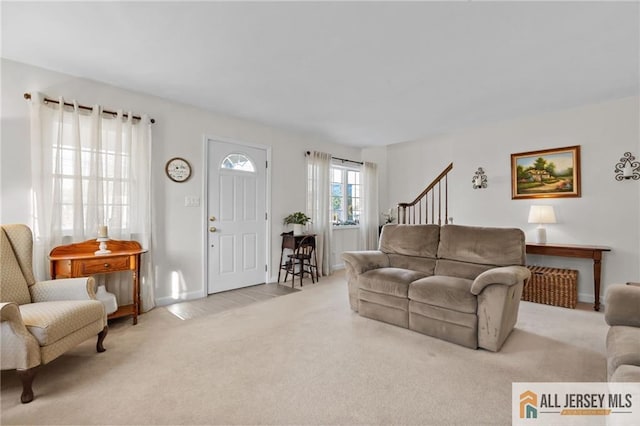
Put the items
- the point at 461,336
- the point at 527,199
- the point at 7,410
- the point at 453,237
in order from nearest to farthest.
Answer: the point at 7,410, the point at 461,336, the point at 453,237, the point at 527,199

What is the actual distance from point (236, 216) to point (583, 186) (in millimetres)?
4559

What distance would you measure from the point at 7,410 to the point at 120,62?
2620 mm

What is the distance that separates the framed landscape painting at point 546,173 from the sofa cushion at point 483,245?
1696mm

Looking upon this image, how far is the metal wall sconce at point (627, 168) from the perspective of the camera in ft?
11.0

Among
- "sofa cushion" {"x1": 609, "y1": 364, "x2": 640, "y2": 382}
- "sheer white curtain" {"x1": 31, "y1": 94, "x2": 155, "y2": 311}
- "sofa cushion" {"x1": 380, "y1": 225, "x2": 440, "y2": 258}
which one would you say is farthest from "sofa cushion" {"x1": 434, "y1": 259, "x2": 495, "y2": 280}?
"sheer white curtain" {"x1": 31, "y1": 94, "x2": 155, "y2": 311}

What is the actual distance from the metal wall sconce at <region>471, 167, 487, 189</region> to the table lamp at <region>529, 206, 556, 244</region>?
780 millimetres

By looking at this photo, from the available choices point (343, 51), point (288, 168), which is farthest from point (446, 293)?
point (288, 168)

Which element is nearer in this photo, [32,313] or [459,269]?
[32,313]

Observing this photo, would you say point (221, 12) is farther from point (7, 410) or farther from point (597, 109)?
point (597, 109)

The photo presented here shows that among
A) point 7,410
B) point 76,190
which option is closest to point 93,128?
point 76,190

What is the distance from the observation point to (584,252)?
3381mm

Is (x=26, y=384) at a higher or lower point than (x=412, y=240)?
lower

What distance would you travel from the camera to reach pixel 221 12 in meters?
1.95

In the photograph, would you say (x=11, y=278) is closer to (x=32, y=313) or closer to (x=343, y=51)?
(x=32, y=313)
